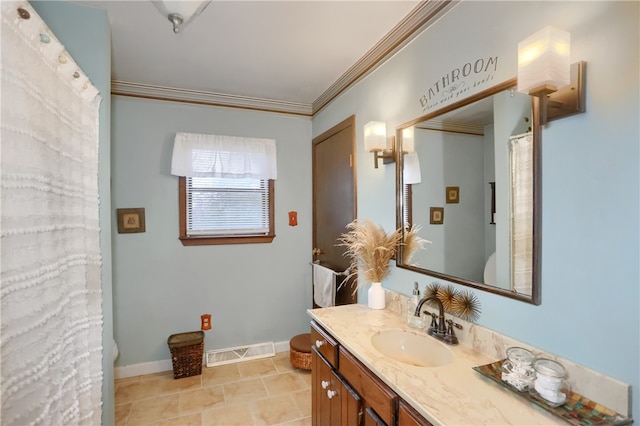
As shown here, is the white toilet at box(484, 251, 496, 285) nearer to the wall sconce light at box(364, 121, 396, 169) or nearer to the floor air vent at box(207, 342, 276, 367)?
the wall sconce light at box(364, 121, 396, 169)

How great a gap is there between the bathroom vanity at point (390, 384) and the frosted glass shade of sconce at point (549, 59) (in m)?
1.01

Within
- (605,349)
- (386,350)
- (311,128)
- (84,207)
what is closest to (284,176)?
(311,128)

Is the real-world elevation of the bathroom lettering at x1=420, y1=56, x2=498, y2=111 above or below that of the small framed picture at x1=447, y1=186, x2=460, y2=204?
above

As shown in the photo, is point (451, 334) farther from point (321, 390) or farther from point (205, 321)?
point (205, 321)

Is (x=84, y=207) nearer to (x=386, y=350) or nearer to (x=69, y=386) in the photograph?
(x=69, y=386)

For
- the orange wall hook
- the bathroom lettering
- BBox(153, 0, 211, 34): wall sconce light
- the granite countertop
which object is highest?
BBox(153, 0, 211, 34): wall sconce light

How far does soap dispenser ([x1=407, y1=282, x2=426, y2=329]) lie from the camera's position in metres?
1.65

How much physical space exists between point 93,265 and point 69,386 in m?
0.57

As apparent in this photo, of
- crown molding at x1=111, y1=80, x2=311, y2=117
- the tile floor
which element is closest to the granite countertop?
the tile floor

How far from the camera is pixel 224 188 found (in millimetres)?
3094

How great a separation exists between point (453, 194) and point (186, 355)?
8.33 feet

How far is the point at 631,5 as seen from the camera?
36.6 inches

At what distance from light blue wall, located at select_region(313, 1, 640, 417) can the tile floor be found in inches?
66.4

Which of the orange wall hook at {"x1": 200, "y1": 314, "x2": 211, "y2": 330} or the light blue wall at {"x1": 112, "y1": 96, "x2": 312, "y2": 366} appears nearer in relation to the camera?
the light blue wall at {"x1": 112, "y1": 96, "x2": 312, "y2": 366}
